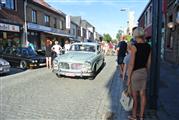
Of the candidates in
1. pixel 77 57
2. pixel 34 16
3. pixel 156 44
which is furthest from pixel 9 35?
pixel 156 44

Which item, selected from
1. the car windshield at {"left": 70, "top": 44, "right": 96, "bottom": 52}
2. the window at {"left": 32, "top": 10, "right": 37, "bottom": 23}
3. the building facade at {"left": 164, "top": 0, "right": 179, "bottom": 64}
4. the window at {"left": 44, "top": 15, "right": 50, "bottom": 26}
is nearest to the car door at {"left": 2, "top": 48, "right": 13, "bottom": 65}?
the car windshield at {"left": 70, "top": 44, "right": 96, "bottom": 52}

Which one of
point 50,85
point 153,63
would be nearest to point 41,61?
point 50,85

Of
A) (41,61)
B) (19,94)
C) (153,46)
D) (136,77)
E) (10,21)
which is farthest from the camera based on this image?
(10,21)

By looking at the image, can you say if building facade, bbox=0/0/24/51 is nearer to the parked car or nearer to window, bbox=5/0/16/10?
window, bbox=5/0/16/10

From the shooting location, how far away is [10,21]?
924 inches

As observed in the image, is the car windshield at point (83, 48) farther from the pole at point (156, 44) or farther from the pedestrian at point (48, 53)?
the pole at point (156, 44)

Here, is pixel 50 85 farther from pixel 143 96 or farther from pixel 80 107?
pixel 143 96

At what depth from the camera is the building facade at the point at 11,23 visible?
22.8 metres

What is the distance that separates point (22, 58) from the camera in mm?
17000

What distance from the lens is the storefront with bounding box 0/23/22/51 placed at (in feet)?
74.7

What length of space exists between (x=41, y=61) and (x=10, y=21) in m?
7.55

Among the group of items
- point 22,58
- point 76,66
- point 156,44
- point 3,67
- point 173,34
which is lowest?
point 3,67

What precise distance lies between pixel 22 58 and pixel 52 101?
9856 millimetres

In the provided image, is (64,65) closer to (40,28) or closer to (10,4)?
(10,4)
